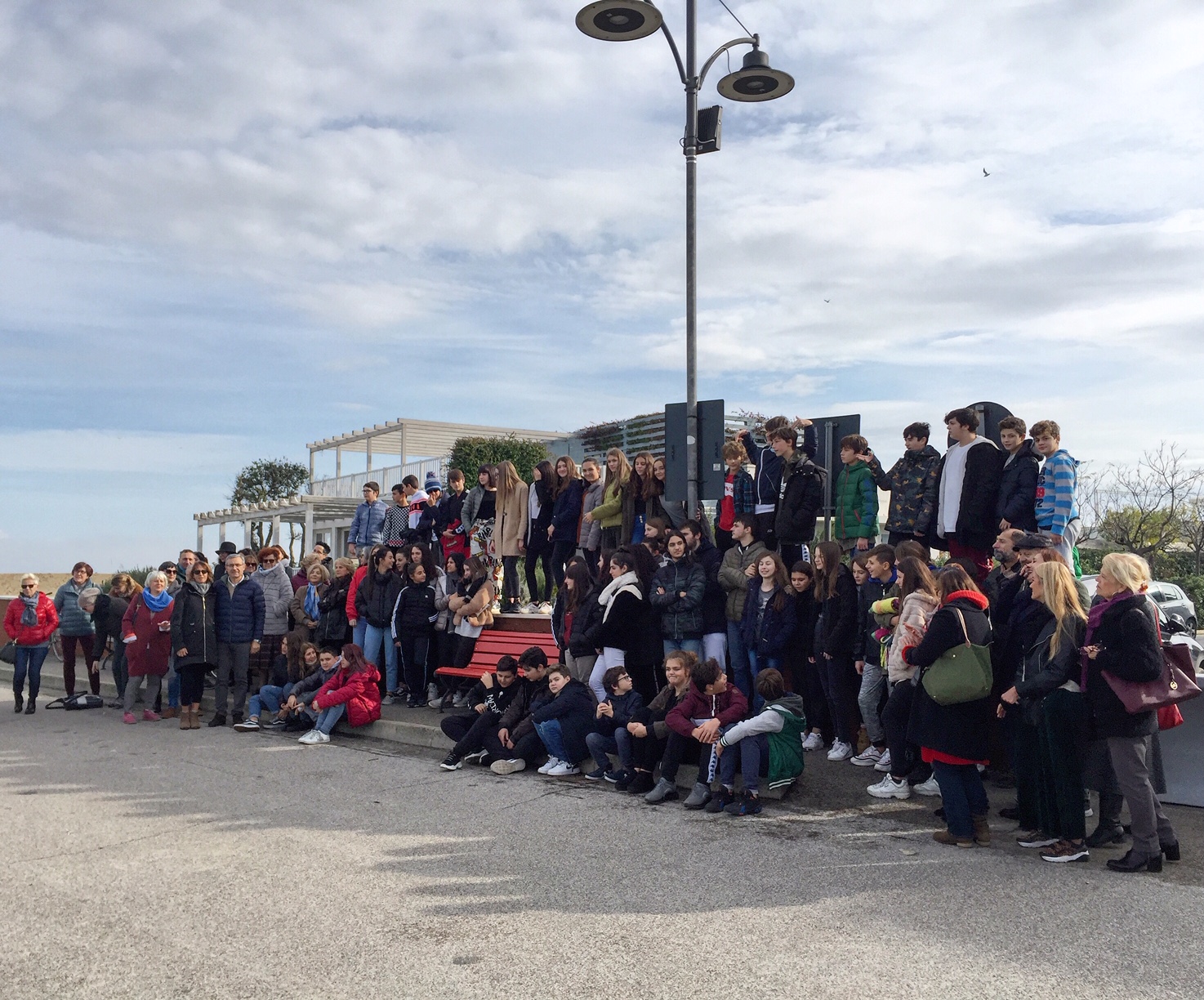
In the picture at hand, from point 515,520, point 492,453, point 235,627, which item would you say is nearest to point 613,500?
point 515,520

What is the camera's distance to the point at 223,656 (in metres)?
12.0

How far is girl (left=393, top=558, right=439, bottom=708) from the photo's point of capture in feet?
37.7

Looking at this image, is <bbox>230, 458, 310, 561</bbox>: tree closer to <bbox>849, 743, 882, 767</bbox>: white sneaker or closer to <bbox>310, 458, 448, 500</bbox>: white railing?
<bbox>310, 458, 448, 500</bbox>: white railing

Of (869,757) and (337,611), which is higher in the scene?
(337,611)

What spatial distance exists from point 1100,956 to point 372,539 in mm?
10883

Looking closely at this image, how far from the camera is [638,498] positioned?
11.1 m

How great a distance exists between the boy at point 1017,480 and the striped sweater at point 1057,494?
97 mm

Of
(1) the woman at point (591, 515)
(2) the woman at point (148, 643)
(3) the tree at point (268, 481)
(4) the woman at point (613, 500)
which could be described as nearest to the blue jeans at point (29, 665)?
(2) the woman at point (148, 643)

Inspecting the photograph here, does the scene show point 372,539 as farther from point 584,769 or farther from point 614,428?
point 614,428

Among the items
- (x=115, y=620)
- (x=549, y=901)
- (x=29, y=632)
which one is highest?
(x=115, y=620)

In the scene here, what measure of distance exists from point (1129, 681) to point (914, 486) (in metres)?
3.51

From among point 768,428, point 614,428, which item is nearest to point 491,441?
point 614,428

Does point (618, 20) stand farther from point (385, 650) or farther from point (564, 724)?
point (385, 650)

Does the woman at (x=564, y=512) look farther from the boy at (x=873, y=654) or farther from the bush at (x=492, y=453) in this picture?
the bush at (x=492, y=453)
